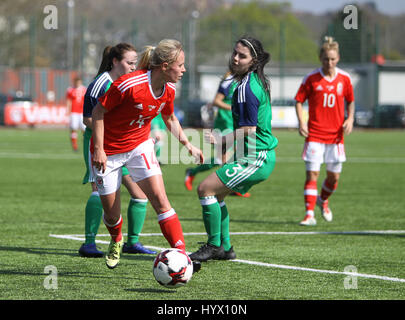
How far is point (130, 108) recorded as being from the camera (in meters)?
6.18

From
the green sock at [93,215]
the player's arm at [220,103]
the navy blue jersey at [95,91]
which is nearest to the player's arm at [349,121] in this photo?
the player's arm at [220,103]

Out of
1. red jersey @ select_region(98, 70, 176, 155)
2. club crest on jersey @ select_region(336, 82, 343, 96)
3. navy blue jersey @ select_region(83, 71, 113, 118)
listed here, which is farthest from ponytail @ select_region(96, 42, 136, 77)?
club crest on jersey @ select_region(336, 82, 343, 96)

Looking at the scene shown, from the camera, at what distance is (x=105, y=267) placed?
6.90 metres

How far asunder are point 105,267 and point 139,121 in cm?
145

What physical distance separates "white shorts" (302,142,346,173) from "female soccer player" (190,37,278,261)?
10.1 ft

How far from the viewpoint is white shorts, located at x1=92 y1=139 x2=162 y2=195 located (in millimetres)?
6332

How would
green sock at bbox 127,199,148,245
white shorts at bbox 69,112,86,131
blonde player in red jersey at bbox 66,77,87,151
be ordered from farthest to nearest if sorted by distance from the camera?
blonde player in red jersey at bbox 66,77,87,151 < white shorts at bbox 69,112,86,131 < green sock at bbox 127,199,148,245

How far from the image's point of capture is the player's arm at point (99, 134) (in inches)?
242

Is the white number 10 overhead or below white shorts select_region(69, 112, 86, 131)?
overhead

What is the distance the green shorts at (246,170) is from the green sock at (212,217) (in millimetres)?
262

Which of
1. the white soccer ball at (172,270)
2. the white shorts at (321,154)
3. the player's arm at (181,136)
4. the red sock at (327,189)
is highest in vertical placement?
the player's arm at (181,136)

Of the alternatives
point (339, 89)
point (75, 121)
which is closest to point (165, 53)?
point (339, 89)

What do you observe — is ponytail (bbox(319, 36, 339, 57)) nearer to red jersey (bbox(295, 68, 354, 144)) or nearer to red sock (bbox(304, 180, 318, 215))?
red jersey (bbox(295, 68, 354, 144))

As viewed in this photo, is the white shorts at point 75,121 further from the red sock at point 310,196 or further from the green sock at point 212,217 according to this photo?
the green sock at point 212,217
